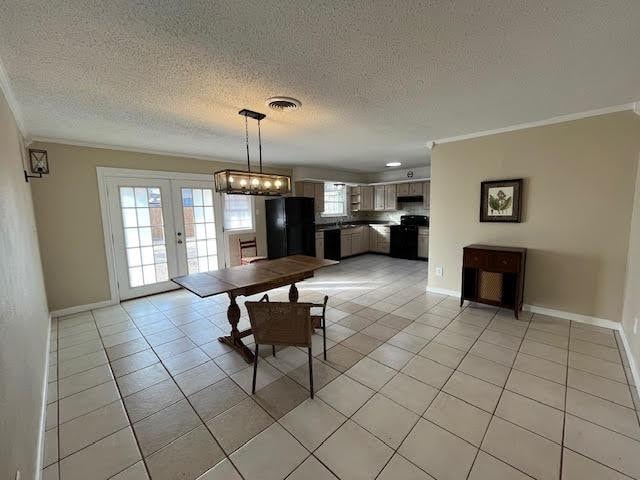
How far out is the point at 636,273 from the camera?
244cm

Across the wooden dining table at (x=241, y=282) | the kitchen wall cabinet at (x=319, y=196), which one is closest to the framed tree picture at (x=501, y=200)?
the wooden dining table at (x=241, y=282)

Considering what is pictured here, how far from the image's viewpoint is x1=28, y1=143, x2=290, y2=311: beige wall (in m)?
3.48

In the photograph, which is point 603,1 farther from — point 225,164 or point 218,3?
point 225,164

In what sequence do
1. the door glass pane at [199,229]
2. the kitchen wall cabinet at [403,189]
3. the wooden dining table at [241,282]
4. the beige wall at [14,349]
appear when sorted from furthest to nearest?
the kitchen wall cabinet at [403,189]
the door glass pane at [199,229]
the wooden dining table at [241,282]
the beige wall at [14,349]

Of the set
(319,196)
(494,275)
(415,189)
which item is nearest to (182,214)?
(319,196)

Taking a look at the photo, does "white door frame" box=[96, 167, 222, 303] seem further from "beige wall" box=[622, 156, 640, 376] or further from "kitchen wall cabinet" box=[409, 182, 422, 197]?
"beige wall" box=[622, 156, 640, 376]

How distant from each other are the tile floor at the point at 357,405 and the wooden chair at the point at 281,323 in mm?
343

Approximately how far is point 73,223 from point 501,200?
18.7 feet

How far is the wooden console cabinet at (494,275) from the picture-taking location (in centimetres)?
319

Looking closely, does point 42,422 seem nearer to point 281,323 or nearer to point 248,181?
point 281,323

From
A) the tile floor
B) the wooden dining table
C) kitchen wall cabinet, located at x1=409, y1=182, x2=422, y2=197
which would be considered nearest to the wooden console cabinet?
the tile floor

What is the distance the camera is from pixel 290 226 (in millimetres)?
5617

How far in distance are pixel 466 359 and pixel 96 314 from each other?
453cm

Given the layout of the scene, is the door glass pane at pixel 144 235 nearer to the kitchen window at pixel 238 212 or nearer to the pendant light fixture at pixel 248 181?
the kitchen window at pixel 238 212
